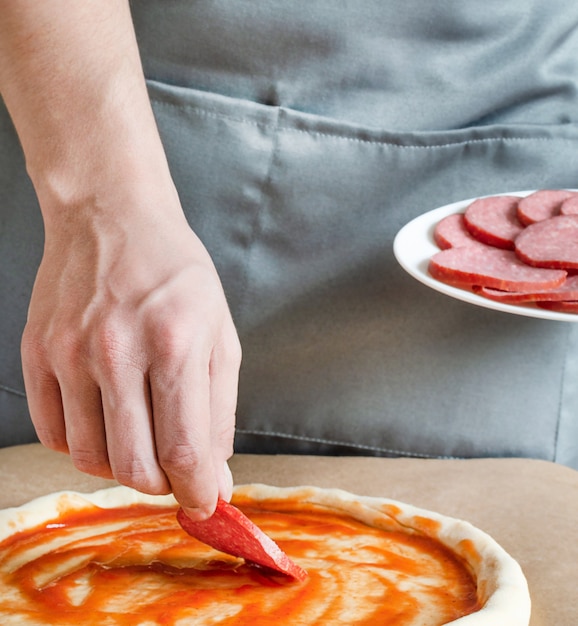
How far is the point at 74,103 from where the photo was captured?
1042 mm

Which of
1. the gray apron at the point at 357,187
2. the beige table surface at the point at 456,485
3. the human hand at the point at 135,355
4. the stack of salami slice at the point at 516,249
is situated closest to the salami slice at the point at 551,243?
the stack of salami slice at the point at 516,249

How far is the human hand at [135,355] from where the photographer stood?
3.02 feet

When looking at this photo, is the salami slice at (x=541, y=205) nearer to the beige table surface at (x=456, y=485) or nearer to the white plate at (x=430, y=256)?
the white plate at (x=430, y=256)

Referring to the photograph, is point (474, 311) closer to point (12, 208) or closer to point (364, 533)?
point (364, 533)

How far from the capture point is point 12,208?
1.50m

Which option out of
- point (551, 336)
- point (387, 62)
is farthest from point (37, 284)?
point (551, 336)

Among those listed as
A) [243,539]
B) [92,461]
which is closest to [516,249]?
[243,539]

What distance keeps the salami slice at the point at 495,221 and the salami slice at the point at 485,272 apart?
0.06 meters

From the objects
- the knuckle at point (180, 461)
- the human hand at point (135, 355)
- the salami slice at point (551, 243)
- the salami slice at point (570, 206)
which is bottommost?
the knuckle at point (180, 461)

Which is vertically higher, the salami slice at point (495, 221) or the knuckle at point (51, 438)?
the salami slice at point (495, 221)

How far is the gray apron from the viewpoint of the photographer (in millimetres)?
1402

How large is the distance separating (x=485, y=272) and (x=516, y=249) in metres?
0.12

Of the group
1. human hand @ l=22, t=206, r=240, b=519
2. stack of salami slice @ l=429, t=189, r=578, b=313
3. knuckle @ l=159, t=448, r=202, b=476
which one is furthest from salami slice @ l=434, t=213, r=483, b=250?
knuckle @ l=159, t=448, r=202, b=476

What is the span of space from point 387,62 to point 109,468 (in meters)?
0.77
